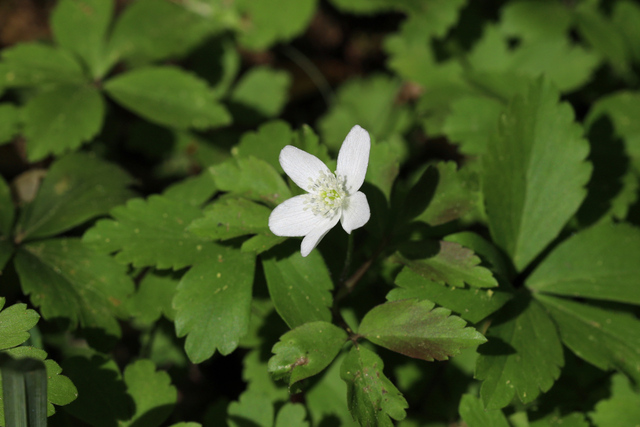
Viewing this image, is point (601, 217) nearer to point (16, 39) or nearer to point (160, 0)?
point (160, 0)

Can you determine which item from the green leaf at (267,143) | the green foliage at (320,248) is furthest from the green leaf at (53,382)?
the green leaf at (267,143)

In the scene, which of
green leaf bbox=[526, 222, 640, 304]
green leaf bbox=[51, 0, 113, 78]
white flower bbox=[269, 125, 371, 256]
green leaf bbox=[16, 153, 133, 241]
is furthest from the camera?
green leaf bbox=[51, 0, 113, 78]

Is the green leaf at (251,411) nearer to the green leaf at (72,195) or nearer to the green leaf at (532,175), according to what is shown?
the green leaf at (72,195)

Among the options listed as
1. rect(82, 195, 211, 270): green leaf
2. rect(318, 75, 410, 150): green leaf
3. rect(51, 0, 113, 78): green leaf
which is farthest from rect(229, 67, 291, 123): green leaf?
rect(82, 195, 211, 270): green leaf

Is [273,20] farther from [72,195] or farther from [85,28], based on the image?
[72,195]

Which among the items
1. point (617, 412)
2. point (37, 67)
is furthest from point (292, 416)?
point (37, 67)

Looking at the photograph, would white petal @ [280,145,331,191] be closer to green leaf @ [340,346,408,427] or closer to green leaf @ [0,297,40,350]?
green leaf @ [340,346,408,427]
